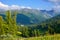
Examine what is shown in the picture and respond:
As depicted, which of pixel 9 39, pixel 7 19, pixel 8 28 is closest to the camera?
pixel 9 39

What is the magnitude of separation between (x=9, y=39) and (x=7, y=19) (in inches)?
1017

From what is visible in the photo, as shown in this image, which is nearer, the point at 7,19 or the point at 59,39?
the point at 59,39

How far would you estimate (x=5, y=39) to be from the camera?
276 inches

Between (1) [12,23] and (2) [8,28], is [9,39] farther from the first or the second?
(1) [12,23]

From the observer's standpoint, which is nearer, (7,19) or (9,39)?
(9,39)

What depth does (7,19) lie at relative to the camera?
32.6 meters

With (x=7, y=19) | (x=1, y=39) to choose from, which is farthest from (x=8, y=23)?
(x=1, y=39)

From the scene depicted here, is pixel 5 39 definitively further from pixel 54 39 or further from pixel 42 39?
pixel 54 39

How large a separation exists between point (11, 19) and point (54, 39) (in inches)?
1029

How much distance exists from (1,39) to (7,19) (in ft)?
84.3

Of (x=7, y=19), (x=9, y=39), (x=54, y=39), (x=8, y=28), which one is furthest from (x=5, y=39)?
(x=7, y=19)

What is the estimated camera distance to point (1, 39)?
7105 millimetres

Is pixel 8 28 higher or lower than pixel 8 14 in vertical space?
lower

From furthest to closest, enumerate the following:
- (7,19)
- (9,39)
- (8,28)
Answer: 1. (7,19)
2. (8,28)
3. (9,39)
